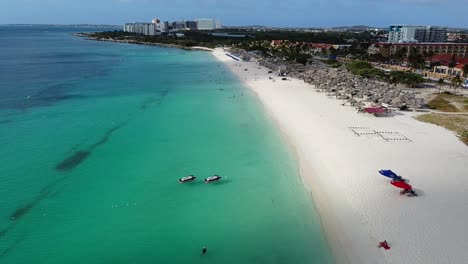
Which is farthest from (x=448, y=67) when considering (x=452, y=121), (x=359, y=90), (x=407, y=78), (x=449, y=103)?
(x=452, y=121)

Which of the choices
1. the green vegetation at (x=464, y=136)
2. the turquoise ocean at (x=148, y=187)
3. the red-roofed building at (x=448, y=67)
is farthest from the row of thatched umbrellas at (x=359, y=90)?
the red-roofed building at (x=448, y=67)

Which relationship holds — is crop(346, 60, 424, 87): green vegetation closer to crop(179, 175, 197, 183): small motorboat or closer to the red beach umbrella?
the red beach umbrella

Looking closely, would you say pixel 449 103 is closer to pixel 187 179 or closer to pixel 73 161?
pixel 187 179

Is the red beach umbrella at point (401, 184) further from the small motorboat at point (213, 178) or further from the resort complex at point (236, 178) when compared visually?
the small motorboat at point (213, 178)

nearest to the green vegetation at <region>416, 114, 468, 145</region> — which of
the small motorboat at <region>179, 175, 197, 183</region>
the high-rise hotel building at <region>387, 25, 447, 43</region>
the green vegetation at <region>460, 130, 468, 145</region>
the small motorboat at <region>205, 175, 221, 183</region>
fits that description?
the green vegetation at <region>460, 130, 468, 145</region>

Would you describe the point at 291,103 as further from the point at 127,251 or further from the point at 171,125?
the point at 127,251

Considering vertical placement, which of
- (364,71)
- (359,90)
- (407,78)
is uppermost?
(364,71)

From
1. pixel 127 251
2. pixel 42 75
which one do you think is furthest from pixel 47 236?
pixel 42 75
